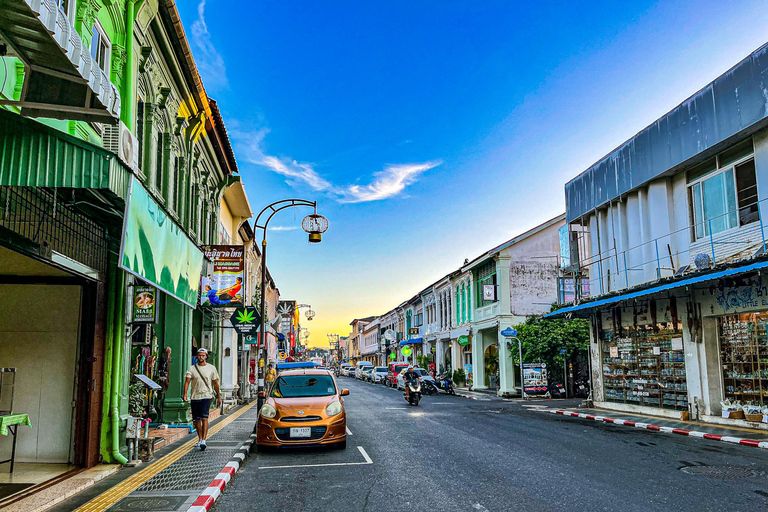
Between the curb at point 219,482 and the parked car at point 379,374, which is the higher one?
the curb at point 219,482

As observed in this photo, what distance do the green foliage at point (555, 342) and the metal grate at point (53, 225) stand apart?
22592 millimetres

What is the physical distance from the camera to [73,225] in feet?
27.2

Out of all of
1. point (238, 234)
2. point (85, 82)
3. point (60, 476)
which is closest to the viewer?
point (85, 82)

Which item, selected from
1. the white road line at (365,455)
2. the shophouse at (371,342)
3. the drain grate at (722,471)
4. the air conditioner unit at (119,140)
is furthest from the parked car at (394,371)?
the shophouse at (371,342)

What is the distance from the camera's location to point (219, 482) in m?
8.11

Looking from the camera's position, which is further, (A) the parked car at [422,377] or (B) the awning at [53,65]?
(A) the parked car at [422,377]

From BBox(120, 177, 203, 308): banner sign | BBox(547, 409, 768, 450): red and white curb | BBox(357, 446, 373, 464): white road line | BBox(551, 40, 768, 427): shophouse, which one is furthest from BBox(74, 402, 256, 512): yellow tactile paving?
BBox(551, 40, 768, 427): shophouse

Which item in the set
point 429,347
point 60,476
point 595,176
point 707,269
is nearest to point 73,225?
point 60,476

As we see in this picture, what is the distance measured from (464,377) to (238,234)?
57.0 ft

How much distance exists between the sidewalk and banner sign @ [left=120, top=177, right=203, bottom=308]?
2678 millimetres

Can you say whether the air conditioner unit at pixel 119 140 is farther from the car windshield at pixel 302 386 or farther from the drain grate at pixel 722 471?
the drain grate at pixel 722 471

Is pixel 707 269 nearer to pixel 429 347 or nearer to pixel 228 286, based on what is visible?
pixel 228 286

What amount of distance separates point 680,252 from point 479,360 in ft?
65.7

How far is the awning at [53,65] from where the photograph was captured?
378 cm
